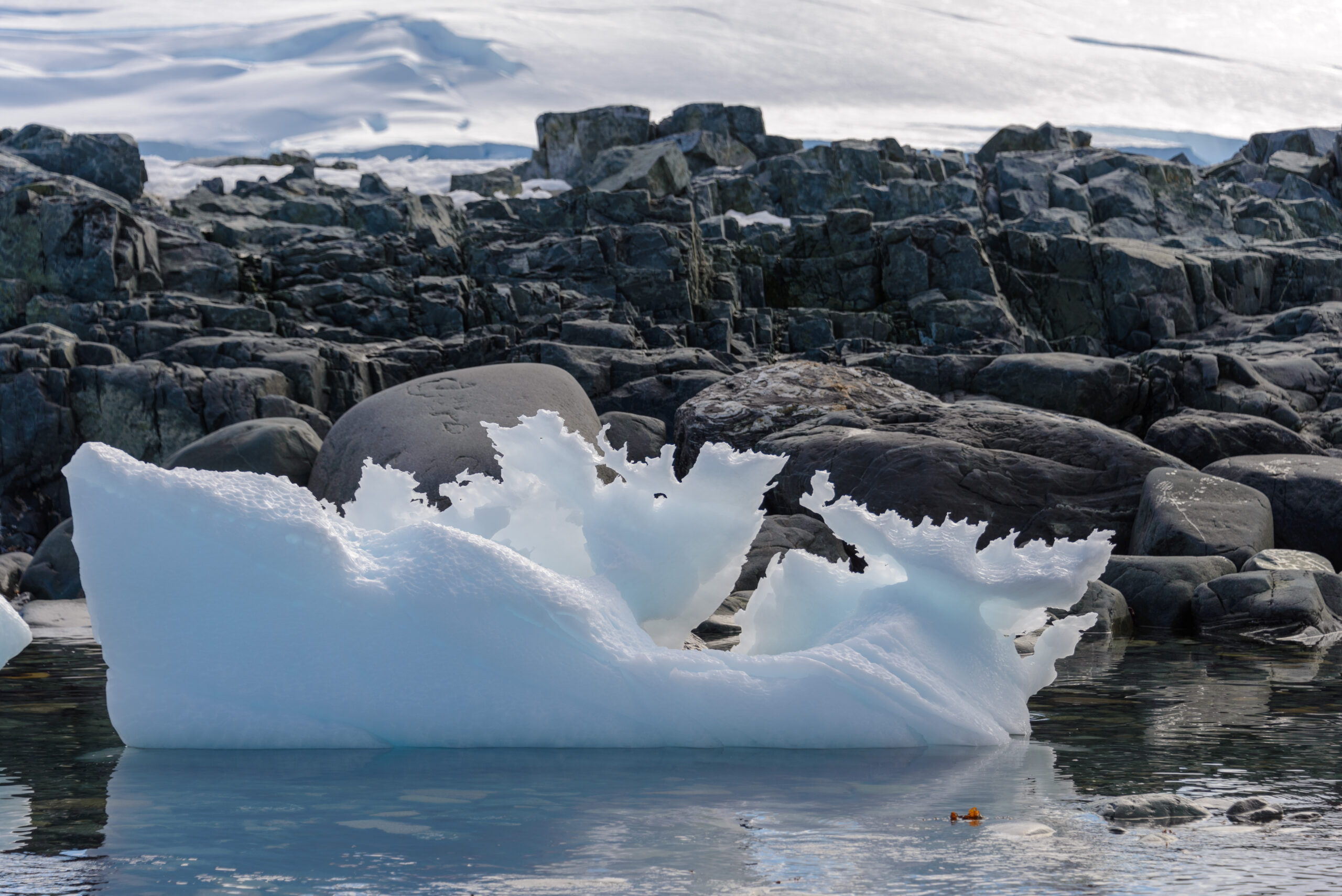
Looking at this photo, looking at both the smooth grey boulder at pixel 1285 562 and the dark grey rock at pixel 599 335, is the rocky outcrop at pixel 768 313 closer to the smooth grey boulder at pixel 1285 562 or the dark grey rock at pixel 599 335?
the dark grey rock at pixel 599 335

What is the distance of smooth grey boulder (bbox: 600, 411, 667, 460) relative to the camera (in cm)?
1627

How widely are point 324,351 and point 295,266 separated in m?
8.99

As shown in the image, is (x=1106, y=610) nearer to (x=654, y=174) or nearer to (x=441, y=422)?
(x=441, y=422)

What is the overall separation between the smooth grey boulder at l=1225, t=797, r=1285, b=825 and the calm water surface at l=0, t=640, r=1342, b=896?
3.9 inches

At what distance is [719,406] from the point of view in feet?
52.0

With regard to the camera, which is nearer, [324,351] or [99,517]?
[99,517]

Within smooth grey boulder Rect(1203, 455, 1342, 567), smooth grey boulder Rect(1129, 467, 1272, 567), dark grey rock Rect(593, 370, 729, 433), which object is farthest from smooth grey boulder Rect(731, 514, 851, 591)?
dark grey rock Rect(593, 370, 729, 433)

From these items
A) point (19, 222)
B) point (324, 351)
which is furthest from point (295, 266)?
point (324, 351)

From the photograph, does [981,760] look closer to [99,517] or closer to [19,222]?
[99,517]

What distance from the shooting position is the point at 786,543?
12.4 metres

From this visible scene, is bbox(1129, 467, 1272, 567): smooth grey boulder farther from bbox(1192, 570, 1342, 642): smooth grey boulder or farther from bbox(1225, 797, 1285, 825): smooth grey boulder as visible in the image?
bbox(1225, 797, 1285, 825): smooth grey boulder

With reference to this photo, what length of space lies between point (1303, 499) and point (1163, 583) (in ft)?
10.2

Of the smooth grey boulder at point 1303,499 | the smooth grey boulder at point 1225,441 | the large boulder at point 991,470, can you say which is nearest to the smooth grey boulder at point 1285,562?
the smooth grey boulder at point 1303,499

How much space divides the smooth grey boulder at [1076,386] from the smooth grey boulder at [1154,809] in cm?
1467
